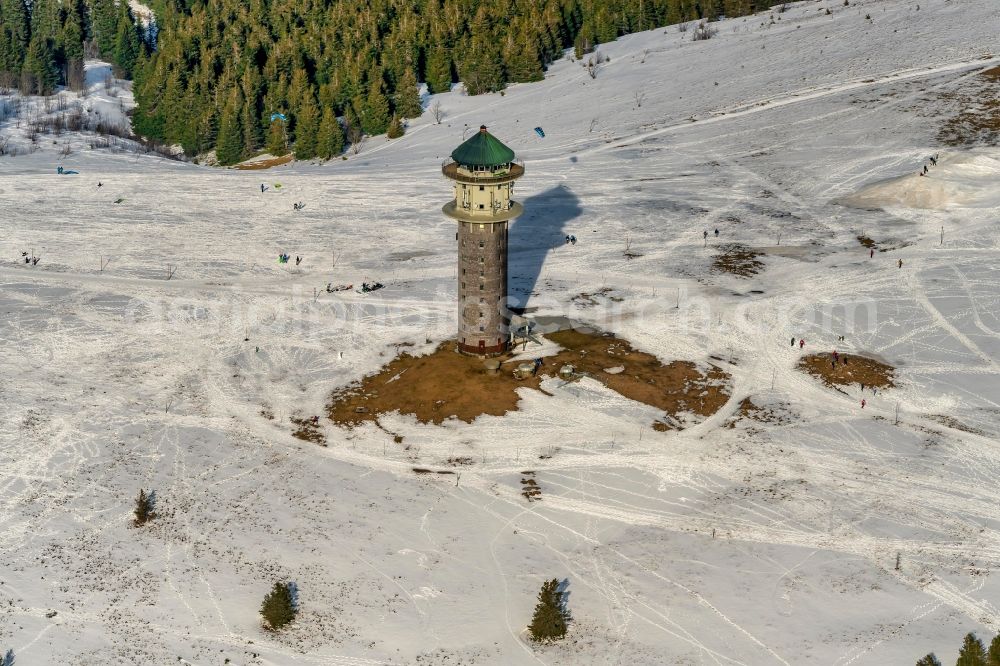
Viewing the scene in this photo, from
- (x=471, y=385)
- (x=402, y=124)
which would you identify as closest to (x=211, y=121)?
(x=402, y=124)

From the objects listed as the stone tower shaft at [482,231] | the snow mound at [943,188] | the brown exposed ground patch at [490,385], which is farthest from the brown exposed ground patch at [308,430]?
the snow mound at [943,188]

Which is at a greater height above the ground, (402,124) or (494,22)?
(494,22)

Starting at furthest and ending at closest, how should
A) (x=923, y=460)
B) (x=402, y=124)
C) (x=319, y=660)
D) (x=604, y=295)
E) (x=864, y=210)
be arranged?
(x=402, y=124), (x=864, y=210), (x=604, y=295), (x=923, y=460), (x=319, y=660)

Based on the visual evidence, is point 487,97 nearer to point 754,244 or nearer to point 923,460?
point 754,244

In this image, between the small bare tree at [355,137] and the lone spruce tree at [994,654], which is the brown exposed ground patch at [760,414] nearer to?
the lone spruce tree at [994,654]

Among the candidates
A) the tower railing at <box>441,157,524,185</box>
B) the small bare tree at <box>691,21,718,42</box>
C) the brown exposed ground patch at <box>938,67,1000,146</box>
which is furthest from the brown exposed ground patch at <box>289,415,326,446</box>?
the small bare tree at <box>691,21,718,42</box>

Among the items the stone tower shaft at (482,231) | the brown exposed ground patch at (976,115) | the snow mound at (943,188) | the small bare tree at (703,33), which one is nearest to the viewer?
the stone tower shaft at (482,231)

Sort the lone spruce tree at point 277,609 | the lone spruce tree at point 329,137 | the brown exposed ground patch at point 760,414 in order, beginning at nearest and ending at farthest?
the lone spruce tree at point 277,609, the brown exposed ground patch at point 760,414, the lone spruce tree at point 329,137
